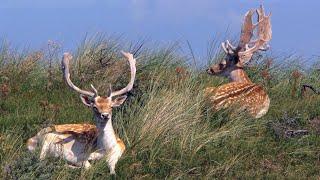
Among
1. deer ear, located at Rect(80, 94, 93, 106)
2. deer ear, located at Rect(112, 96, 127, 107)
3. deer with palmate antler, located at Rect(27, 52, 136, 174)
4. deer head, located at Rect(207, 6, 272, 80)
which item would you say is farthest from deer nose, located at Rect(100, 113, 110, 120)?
deer head, located at Rect(207, 6, 272, 80)

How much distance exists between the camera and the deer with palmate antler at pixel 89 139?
7.98m

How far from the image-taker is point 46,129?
8422mm

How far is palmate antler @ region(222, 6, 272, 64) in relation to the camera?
1229 centimetres

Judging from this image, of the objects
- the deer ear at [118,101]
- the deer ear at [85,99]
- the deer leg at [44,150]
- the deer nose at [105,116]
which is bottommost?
the deer leg at [44,150]

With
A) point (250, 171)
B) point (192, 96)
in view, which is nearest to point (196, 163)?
point (250, 171)

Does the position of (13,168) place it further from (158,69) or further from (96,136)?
(158,69)

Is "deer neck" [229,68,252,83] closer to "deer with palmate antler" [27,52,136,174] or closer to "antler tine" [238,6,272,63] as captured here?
"antler tine" [238,6,272,63]

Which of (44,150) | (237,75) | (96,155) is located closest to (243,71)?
(237,75)

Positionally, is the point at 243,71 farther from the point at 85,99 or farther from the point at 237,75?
the point at 85,99

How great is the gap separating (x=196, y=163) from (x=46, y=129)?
5.44 feet

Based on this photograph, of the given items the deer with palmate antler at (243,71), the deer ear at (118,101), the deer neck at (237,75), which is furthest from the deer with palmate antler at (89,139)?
the deer neck at (237,75)

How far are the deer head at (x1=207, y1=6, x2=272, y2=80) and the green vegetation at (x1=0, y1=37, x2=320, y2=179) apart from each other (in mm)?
423

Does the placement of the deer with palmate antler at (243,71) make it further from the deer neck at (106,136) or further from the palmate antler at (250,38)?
the deer neck at (106,136)

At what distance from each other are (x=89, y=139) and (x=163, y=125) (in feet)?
3.59
